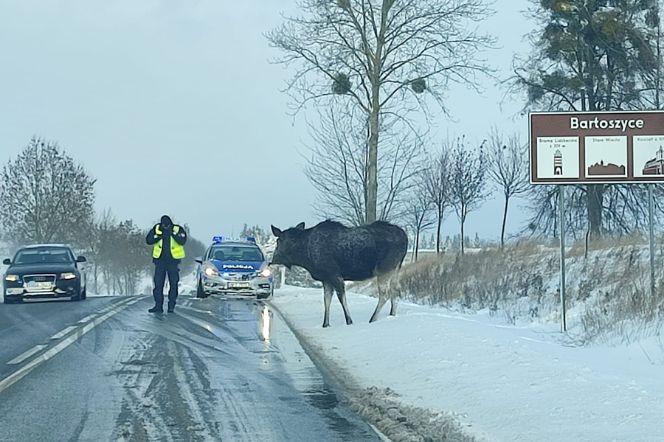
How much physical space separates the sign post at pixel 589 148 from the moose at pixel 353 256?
3.42 m

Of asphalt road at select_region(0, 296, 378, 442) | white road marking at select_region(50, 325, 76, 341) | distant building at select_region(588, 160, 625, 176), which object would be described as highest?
distant building at select_region(588, 160, 625, 176)

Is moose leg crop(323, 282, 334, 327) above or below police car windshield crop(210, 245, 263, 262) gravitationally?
below

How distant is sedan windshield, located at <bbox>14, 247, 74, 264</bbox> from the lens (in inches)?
1081

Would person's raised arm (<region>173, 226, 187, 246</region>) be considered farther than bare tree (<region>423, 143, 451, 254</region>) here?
No

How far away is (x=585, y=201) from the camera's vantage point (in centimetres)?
3622

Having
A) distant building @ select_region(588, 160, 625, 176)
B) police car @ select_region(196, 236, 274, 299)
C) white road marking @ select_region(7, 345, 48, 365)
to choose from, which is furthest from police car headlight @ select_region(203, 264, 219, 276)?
distant building @ select_region(588, 160, 625, 176)

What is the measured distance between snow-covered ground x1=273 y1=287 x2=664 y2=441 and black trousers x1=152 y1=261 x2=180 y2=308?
6018 millimetres

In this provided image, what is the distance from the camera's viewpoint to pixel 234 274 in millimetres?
25422

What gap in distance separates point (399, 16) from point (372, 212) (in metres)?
7.02

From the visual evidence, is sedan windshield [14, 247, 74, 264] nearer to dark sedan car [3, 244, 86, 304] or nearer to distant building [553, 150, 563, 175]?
dark sedan car [3, 244, 86, 304]

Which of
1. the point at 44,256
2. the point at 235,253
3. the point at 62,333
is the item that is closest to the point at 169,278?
the point at 235,253

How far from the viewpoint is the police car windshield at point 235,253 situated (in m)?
26.3

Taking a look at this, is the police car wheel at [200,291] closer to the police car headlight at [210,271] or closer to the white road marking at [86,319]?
the police car headlight at [210,271]

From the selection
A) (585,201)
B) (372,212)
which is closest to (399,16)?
(372,212)
